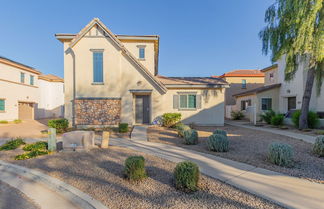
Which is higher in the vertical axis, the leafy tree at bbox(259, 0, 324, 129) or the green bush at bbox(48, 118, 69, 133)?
the leafy tree at bbox(259, 0, 324, 129)

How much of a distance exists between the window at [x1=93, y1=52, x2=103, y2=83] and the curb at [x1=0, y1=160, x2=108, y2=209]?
7.96 metres

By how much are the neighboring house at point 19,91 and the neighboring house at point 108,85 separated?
10091 mm

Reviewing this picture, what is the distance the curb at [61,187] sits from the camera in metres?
2.85

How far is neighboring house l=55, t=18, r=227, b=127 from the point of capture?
11500mm

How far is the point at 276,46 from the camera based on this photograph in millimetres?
10359

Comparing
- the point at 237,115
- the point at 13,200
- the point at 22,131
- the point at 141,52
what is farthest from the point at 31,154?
the point at 237,115

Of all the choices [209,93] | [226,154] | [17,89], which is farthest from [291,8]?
[17,89]

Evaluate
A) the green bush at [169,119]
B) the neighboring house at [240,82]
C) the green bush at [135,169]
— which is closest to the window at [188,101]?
the green bush at [169,119]

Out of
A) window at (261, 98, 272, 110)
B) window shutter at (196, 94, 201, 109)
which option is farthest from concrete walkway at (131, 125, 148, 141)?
window at (261, 98, 272, 110)

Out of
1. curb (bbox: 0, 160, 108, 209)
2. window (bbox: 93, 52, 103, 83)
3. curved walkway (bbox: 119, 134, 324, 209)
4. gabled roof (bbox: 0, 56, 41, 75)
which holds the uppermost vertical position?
gabled roof (bbox: 0, 56, 41, 75)

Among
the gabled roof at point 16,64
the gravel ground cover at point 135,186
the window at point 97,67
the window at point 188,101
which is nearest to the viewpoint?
the gravel ground cover at point 135,186

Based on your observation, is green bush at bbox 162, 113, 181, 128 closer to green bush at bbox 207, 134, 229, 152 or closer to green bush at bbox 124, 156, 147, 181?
green bush at bbox 207, 134, 229, 152

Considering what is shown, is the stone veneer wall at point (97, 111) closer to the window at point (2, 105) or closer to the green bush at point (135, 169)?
the green bush at point (135, 169)

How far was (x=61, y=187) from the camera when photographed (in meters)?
3.45
